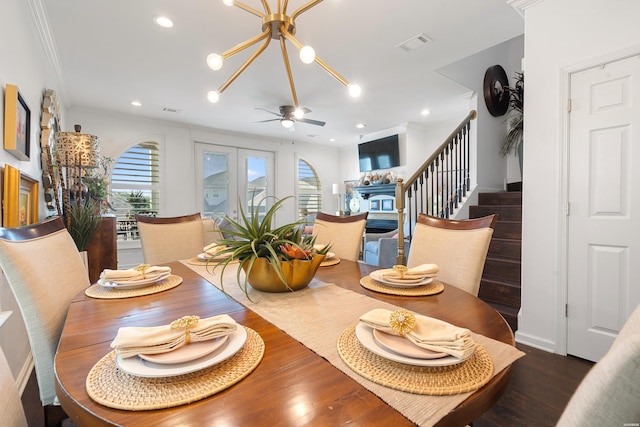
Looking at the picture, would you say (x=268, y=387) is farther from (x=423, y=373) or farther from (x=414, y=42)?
(x=414, y=42)

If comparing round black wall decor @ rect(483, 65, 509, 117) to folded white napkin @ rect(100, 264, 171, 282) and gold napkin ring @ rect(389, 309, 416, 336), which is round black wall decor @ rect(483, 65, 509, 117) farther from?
folded white napkin @ rect(100, 264, 171, 282)

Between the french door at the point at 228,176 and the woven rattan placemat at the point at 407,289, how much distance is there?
4578 mm

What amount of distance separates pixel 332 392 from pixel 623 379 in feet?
1.34

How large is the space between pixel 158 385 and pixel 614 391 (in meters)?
0.66

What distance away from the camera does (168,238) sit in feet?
7.12

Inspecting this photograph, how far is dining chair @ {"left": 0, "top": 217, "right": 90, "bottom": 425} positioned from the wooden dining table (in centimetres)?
11

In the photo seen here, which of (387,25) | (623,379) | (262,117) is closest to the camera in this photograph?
(623,379)

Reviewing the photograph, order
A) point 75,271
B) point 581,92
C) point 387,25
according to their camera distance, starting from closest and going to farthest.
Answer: point 75,271 < point 581,92 < point 387,25

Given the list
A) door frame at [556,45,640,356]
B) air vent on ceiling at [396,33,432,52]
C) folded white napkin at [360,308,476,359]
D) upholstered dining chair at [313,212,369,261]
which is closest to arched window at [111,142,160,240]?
upholstered dining chair at [313,212,369,261]

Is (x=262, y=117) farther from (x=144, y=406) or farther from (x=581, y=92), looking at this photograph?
(x=144, y=406)

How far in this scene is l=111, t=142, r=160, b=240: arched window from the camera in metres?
4.91

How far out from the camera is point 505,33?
2.70 m

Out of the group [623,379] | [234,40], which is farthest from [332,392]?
[234,40]

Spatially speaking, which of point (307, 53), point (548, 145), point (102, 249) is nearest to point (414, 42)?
point (548, 145)
